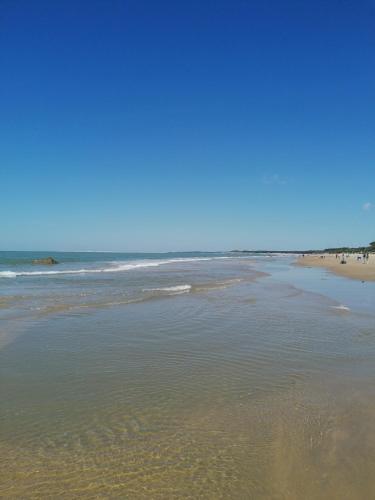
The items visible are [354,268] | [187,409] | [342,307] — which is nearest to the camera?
[187,409]

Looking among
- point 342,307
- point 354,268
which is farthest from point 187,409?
point 354,268

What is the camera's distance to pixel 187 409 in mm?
5441

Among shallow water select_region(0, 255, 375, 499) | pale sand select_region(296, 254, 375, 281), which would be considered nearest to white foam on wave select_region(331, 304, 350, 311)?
shallow water select_region(0, 255, 375, 499)

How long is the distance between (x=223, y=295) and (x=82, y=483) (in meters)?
14.9

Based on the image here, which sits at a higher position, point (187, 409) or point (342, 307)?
point (342, 307)

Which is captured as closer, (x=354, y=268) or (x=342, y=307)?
(x=342, y=307)

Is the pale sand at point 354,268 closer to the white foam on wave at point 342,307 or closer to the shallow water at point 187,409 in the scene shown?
the white foam on wave at point 342,307

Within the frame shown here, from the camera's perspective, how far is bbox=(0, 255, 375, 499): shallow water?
3.82 m

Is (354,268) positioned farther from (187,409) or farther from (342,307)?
(187,409)

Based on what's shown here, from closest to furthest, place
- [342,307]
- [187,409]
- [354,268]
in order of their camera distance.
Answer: [187,409] < [342,307] < [354,268]

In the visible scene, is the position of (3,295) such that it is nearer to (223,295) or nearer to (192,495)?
(223,295)

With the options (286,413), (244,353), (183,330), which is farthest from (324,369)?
(183,330)

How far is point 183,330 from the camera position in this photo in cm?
1053

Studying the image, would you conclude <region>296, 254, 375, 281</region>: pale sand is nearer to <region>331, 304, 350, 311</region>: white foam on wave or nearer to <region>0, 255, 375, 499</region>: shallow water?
<region>331, 304, 350, 311</region>: white foam on wave
